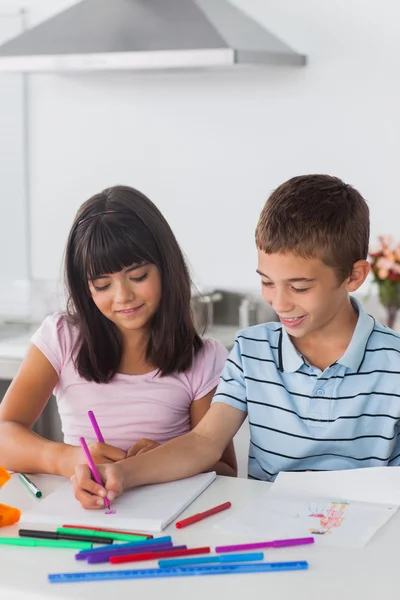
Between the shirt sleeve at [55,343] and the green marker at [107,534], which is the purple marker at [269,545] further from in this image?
the shirt sleeve at [55,343]

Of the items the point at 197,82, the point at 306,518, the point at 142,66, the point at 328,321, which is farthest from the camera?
the point at 197,82

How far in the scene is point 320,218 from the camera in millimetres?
1532

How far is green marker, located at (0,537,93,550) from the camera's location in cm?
122

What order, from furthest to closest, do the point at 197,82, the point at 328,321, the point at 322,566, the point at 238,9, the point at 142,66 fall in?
the point at 197,82 → the point at 238,9 → the point at 142,66 → the point at 328,321 → the point at 322,566

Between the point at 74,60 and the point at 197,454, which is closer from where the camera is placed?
the point at 197,454

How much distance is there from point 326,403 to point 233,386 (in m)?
0.18

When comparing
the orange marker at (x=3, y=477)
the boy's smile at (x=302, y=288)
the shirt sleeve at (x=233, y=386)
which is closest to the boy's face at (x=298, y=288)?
the boy's smile at (x=302, y=288)

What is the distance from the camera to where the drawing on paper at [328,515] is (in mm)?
1271

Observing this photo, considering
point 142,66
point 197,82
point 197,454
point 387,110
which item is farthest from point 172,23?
point 197,454

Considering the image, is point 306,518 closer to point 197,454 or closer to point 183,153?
point 197,454

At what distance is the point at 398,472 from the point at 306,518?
212 mm

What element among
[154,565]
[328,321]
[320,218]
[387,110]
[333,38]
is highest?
[333,38]

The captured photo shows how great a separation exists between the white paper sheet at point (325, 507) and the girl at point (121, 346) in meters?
0.37

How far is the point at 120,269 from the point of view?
172 centimetres
